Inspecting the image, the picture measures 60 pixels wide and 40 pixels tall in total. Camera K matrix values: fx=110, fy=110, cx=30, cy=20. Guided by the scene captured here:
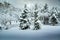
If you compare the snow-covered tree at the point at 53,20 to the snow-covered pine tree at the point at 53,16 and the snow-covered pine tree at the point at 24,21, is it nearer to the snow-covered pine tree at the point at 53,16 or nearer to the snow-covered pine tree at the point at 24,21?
the snow-covered pine tree at the point at 53,16

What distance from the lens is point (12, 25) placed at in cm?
246

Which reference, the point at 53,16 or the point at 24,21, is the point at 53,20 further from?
the point at 24,21

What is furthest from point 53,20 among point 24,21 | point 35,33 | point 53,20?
point 24,21

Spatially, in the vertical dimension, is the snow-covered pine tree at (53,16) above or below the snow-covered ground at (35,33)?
above

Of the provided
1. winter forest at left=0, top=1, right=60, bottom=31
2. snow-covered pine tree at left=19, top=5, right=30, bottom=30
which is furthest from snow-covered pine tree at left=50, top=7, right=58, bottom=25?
snow-covered pine tree at left=19, top=5, right=30, bottom=30

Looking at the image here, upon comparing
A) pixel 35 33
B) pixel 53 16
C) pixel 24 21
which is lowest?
pixel 35 33

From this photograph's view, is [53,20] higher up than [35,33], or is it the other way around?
[53,20]

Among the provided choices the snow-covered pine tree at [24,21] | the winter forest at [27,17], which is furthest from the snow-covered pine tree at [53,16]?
the snow-covered pine tree at [24,21]

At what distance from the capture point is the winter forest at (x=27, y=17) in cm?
247

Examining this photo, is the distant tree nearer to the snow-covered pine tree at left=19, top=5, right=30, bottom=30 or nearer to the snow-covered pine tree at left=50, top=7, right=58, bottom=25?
the snow-covered pine tree at left=19, top=5, right=30, bottom=30

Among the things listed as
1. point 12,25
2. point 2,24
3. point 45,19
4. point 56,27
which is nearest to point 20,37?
point 12,25

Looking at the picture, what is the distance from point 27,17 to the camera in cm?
251

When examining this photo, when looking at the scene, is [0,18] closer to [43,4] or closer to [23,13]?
[23,13]

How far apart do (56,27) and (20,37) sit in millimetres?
867
